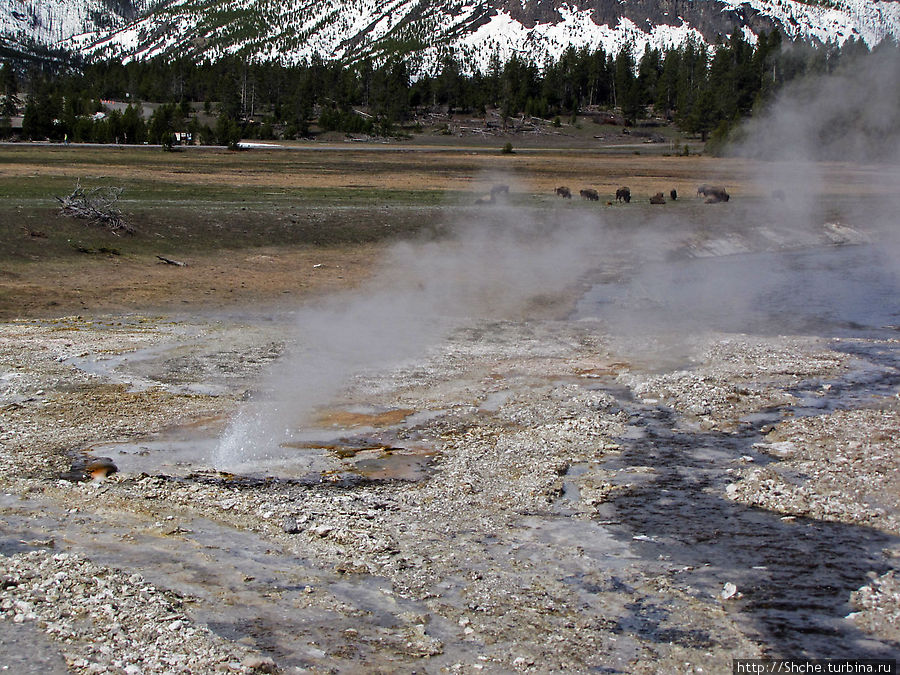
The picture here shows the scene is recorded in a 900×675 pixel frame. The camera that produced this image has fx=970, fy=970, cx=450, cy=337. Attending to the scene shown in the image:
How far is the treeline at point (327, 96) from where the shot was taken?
82.4 meters

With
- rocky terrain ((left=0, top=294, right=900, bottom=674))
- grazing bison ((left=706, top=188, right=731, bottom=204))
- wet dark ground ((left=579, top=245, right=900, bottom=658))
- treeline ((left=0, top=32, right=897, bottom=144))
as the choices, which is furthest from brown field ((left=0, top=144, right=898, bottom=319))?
treeline ((left=0, top=32, right=897, bottom=144))

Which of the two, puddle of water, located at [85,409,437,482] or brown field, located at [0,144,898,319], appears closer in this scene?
puddle of water, located at [85,409,437,482]

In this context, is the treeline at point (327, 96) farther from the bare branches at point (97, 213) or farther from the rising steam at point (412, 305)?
the bare branches at point (97, 213)

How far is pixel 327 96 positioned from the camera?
13112 centimetres

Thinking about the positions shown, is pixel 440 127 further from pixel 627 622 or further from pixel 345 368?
pixel 627 622

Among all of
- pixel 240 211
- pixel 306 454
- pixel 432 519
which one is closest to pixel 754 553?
pixel 432 519

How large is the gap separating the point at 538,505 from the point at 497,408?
356 centimetres

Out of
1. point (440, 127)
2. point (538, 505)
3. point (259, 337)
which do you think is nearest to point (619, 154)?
point (440, 127)

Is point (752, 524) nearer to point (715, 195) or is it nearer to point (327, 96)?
point (715, 195)

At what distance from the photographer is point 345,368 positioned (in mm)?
14375

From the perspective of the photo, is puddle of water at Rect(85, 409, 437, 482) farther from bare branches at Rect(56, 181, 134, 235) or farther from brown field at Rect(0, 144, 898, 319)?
bare branches at Rect(56, 181, 134, 235)

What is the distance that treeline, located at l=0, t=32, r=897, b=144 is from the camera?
8244cm

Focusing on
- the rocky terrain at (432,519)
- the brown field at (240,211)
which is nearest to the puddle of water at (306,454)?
the rocky terrain at (432,519)

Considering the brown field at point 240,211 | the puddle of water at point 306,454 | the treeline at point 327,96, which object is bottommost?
the puddle of water at point 306,454
